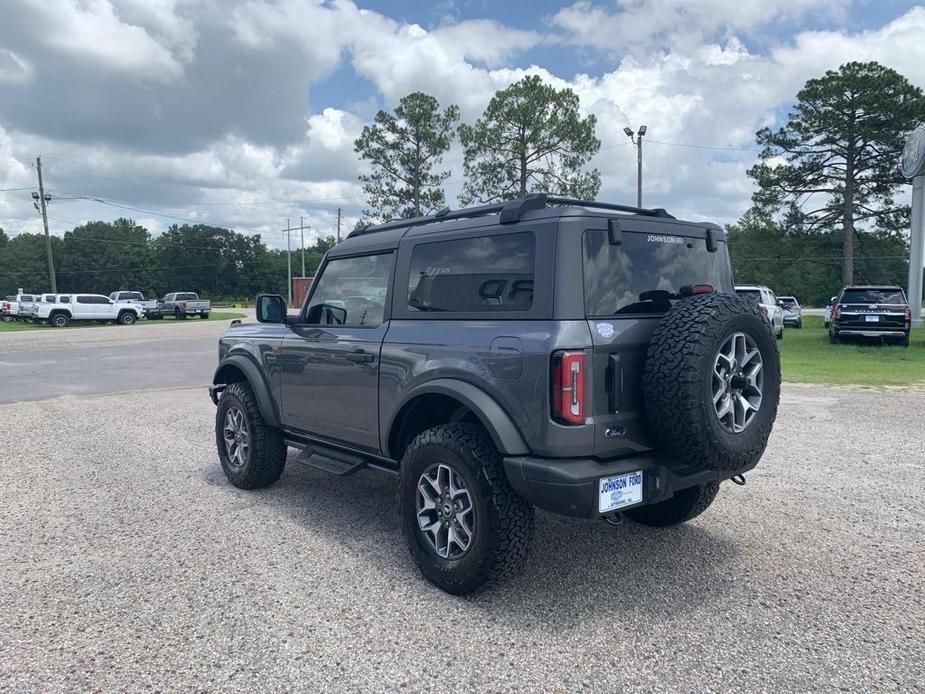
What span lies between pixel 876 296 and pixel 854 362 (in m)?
4.24

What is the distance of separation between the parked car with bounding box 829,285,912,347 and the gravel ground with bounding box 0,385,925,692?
44.2 ft

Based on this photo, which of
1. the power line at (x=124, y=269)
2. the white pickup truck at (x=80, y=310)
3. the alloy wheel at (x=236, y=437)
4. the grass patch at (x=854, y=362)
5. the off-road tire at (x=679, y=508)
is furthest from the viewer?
the power line at (x=124, y=269)

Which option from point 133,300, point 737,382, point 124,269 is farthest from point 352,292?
point 124,269

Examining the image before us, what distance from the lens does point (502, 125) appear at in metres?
31.1

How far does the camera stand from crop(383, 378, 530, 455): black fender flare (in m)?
3.17

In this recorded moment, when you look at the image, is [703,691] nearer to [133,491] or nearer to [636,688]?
[636,688]

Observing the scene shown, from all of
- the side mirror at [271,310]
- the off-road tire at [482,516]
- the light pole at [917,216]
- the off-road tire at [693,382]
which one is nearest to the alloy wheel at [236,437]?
the side mirror at [271,310]

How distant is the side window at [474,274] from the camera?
3.39m

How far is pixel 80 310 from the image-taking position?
34000 millimetres

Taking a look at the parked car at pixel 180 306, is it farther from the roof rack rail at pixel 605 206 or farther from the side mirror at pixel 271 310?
the roof rack rail at pixel 605 206

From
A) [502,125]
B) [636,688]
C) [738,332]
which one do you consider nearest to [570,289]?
[738,332]

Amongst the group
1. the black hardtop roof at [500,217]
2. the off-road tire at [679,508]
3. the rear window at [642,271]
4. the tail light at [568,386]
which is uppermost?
the black hardtop roof at [500,217]

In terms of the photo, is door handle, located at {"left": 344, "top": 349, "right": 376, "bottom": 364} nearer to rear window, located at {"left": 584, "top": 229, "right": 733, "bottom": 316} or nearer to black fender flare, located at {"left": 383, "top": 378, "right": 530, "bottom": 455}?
black fender flare, located at {"left": 383, "top": 378, "right": 530, "bottom": 455}

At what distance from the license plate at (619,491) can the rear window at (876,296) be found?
56.5ft
